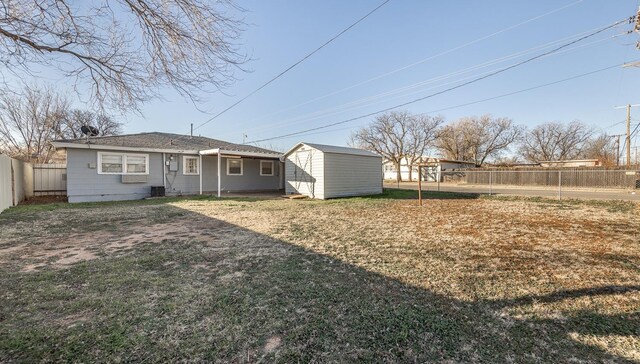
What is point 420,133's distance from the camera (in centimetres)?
3766

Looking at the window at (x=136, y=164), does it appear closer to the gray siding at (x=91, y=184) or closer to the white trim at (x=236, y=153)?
the gray siding at (x=91, y=184)

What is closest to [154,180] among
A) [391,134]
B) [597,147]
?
[391,134]

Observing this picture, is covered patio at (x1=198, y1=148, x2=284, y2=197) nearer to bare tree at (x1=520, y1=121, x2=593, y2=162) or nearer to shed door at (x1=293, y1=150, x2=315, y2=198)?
shed door at (x1=293, y1=150, x2=315, y2=198)

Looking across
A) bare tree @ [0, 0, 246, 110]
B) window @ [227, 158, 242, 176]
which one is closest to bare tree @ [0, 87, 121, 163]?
window @ [227, 158, 242, 176]

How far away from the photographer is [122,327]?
219 centimetres

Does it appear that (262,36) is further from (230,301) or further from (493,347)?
(493,347)

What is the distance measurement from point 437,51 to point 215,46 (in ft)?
39.9

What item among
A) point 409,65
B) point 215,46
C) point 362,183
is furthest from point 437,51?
point 215,46

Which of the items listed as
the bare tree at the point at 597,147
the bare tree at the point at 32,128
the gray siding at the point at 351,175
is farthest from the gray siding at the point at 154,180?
the bare tree at the point at 597,147

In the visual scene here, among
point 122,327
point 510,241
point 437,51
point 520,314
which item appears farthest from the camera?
point 437,51

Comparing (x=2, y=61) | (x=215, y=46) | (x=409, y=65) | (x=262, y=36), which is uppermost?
(x=409, y=65)

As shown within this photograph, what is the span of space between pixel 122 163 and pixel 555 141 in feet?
176

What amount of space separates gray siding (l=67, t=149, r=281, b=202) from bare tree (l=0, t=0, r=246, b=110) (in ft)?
25.8

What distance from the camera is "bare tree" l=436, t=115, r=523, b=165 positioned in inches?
1564
